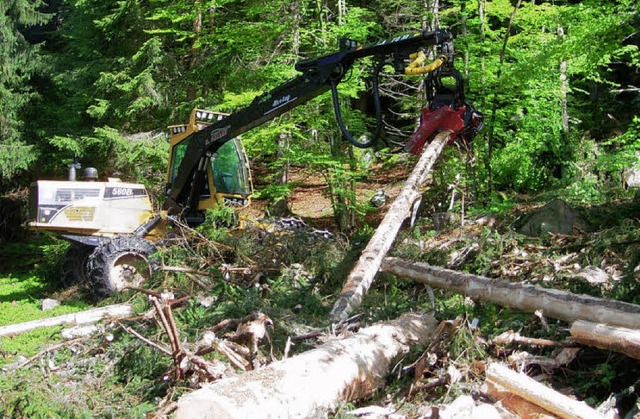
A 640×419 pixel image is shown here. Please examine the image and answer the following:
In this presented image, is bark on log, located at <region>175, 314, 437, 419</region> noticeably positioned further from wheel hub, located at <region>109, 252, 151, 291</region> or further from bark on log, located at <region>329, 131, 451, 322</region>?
wheel hub, located at <region>109, 252, 151, 291</region>

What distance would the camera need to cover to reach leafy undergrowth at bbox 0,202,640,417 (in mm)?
4266

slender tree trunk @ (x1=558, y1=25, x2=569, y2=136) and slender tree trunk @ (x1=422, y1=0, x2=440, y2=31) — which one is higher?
slender tree trunk @ (x1=422, y1=0, x2=440, y2=31)

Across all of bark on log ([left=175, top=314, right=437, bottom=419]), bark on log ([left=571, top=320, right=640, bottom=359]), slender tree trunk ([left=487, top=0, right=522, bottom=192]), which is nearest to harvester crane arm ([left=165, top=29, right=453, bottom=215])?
bark on log ([left=175, top=314, right=437, bottom=419])

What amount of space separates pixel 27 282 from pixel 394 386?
33.8 feet

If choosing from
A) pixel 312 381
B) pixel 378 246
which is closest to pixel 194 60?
pixel 378 246

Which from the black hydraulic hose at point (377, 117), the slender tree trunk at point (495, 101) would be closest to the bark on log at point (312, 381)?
the black hydraulic hose at point (377, 117)

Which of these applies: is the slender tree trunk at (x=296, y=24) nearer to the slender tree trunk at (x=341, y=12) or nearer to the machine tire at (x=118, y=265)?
the slender tree trunk at (x=341, y=12)

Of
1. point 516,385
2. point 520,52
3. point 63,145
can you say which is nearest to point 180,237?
point 516,385

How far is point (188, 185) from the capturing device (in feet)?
32.1

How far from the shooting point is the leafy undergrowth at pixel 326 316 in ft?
14.0

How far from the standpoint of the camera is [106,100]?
15094 millimetres

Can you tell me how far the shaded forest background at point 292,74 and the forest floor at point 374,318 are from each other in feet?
7.85

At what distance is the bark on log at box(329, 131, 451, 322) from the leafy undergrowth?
0.22m

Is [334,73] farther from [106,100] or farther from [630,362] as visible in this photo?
[106,100]
